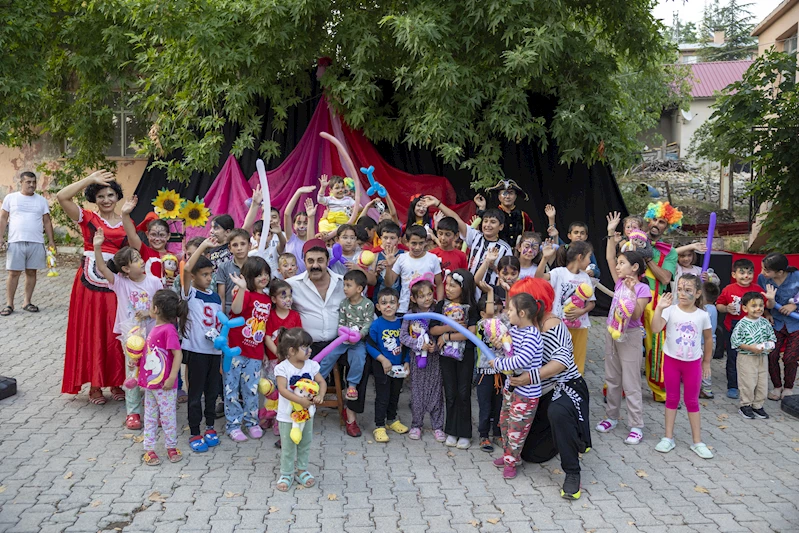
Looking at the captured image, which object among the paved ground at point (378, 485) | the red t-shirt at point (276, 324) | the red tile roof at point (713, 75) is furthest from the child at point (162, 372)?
the red tile roof at point (713, 75)

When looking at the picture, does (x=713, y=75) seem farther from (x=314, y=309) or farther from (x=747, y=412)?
(x=314, y=309)

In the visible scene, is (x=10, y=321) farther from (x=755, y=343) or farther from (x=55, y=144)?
(x=755, y=343)

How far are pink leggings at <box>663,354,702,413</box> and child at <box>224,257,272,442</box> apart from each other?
121 inches

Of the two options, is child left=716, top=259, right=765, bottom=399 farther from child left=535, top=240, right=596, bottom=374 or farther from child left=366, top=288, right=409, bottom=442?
child left=366, top=288, right=409, bottom=442

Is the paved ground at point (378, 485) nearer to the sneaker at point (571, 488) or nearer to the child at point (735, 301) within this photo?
the sneaker at point (571, 488)

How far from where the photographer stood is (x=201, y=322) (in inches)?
226

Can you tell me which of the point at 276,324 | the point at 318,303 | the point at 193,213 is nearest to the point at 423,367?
the point at 318,303

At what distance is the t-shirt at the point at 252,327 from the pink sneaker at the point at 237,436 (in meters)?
0.59

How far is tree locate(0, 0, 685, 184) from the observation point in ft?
26.9

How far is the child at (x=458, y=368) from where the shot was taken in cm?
583

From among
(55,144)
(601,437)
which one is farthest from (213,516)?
(55,144)

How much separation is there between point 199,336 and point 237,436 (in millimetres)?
826

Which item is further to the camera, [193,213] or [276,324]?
[193,213]

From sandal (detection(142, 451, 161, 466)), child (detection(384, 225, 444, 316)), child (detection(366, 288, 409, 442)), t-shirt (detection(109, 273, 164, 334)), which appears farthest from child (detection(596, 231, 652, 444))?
t-shirt (detection(109, 273, 164, 334))
